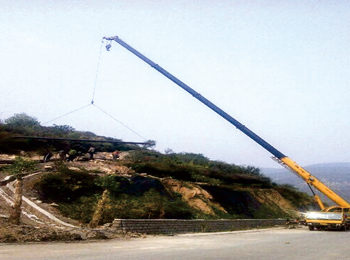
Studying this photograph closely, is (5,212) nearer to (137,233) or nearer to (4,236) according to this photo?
(4,236)

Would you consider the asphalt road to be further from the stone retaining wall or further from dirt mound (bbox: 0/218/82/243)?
the stone retaining wall

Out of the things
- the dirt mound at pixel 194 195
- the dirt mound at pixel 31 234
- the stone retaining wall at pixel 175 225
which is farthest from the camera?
the dirt mound at pixel 194 195

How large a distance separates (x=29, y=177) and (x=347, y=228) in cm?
2069

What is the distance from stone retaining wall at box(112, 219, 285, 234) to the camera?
1795cm

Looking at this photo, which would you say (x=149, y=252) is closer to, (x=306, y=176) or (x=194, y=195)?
(x=194, y=195)

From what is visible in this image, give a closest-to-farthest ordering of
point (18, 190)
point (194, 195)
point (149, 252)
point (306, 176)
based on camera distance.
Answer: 1. point (149, 252)
2. point (18, 190)
3. point (194, 195)
4. point (306, 176)

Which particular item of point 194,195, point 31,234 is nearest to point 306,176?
point 194,195

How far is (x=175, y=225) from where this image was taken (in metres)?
20.4

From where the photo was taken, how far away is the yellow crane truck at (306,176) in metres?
26.3

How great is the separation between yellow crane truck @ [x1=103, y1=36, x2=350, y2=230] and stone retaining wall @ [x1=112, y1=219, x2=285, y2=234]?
4.47 m

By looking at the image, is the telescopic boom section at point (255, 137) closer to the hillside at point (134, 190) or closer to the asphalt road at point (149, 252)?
the hillside at point (134, 190)

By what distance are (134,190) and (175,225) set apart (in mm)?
5896

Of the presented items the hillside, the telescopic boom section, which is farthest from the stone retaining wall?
the telescopic boom section

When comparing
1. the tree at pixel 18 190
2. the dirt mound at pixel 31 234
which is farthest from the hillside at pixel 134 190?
the dirt mound at pixel 31 234
